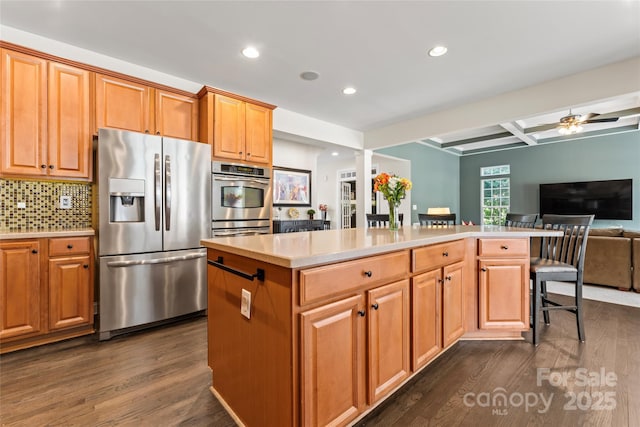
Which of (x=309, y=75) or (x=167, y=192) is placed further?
(x=309, y=75)

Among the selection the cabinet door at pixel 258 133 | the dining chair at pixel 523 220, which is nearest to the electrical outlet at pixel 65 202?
the cabinet door at pixel 258 133

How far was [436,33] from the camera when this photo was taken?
8.43ft

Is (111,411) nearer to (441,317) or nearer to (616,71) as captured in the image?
(441,317)

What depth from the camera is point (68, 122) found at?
256 cm

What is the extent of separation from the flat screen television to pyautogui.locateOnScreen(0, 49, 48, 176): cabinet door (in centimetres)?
911

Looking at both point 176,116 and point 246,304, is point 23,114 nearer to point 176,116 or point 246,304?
point 176,116

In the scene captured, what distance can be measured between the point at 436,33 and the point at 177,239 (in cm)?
298

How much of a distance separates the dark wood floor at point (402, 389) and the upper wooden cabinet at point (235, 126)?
1.94 meters

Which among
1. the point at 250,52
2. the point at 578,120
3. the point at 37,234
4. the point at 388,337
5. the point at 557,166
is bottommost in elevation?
the point at 388,337

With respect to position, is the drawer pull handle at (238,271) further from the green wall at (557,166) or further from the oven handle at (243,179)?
the green wall at (557,166)

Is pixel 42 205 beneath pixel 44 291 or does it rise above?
above

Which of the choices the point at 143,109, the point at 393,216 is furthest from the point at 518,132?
the point at 143,109

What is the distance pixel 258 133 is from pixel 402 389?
292 centimetres

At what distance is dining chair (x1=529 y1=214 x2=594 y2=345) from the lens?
2387mm
